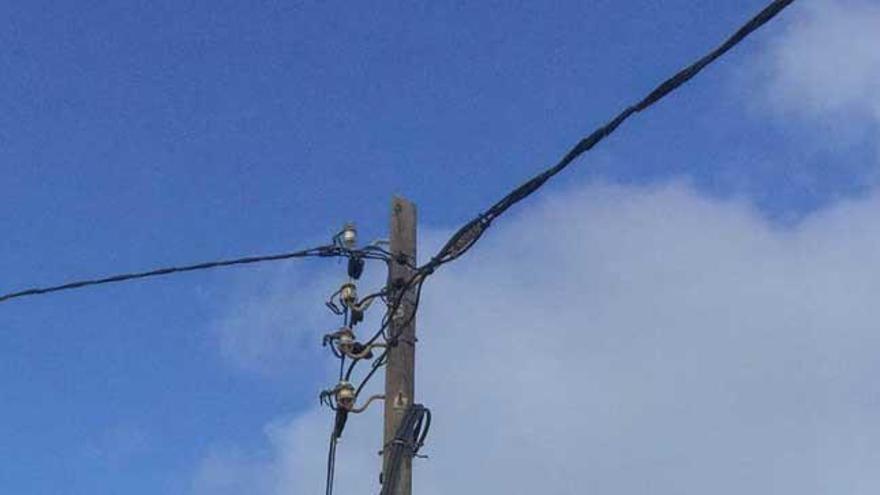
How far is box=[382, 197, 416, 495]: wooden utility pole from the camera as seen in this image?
360 inches

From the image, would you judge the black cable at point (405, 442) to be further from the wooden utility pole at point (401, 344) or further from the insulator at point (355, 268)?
the insulator at point (355, 268)

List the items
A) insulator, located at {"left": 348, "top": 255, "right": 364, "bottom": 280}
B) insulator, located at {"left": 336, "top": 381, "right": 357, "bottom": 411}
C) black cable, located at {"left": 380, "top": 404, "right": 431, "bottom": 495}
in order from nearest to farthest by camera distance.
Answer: black cable, located at {"left": 380, "top": 404, "right": 431, "bottom": 495}
insulator, located at {"left": 336, "top": 381, "right": 357, "bottom": 411}
insulator, located at {"left": 348, "top": 255, "right": 364, "bottom": 280}

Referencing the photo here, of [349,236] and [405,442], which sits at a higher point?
[349,236]

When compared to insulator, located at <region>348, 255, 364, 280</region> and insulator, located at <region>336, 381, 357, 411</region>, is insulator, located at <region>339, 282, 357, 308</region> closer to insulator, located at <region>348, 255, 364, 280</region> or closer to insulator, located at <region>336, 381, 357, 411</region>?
insulator, located at <region>348, 255, 364, 280</region>

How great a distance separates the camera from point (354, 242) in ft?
34.9

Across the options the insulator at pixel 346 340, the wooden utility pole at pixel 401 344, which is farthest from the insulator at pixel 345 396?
the wooden utility pole at pixel 401 344

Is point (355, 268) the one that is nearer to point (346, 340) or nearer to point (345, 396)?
point (346, 340)

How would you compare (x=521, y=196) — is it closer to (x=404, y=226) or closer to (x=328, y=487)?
(x=404, y=226)

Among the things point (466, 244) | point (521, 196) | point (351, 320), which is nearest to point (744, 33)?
point (521, 196)

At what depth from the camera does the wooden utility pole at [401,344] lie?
9141 millimetres

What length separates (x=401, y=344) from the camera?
9.62 meters

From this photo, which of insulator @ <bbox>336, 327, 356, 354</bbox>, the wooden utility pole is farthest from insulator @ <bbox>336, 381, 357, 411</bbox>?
the wooden utility pole

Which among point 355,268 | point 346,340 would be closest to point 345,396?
point 346,340

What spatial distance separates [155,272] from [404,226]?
1920mm
